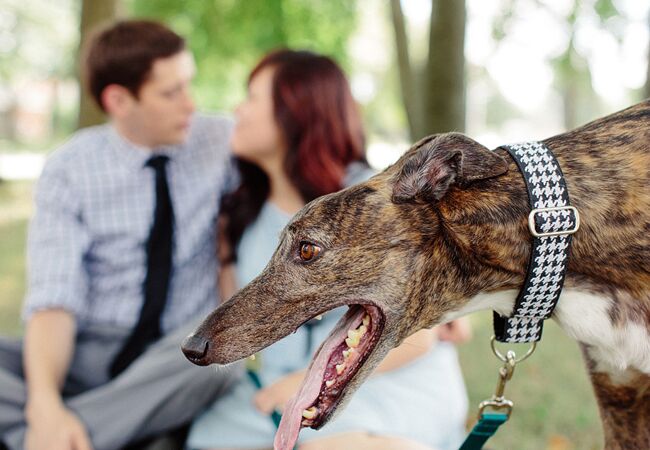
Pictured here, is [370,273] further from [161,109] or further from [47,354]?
[161,109]

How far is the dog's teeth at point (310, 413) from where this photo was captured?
1883 millimetres

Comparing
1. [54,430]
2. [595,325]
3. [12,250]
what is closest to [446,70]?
[54,430]

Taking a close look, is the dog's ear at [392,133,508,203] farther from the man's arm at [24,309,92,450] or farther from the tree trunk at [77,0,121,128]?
the tree trunk at [77,0,121,128]

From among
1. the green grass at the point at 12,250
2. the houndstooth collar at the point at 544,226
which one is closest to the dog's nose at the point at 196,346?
the houndstooth collar at the point at 544,226

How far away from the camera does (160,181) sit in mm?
3555

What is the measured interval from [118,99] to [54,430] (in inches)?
64.4

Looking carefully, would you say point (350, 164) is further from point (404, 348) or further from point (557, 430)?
point (557, 430)

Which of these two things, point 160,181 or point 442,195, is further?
point 160,181

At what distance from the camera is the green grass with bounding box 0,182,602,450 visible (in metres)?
4.38

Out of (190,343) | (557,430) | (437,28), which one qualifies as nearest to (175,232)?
(190,343)

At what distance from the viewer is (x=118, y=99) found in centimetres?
371

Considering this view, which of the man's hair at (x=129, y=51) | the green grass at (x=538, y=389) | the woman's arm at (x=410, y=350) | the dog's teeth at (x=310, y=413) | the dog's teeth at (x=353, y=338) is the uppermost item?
the man's hair at (x=129, y=51)

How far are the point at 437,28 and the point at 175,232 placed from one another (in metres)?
3.47

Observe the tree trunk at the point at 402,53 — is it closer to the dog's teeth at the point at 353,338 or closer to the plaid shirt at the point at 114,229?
the plaid shirt at the point at 114,229
